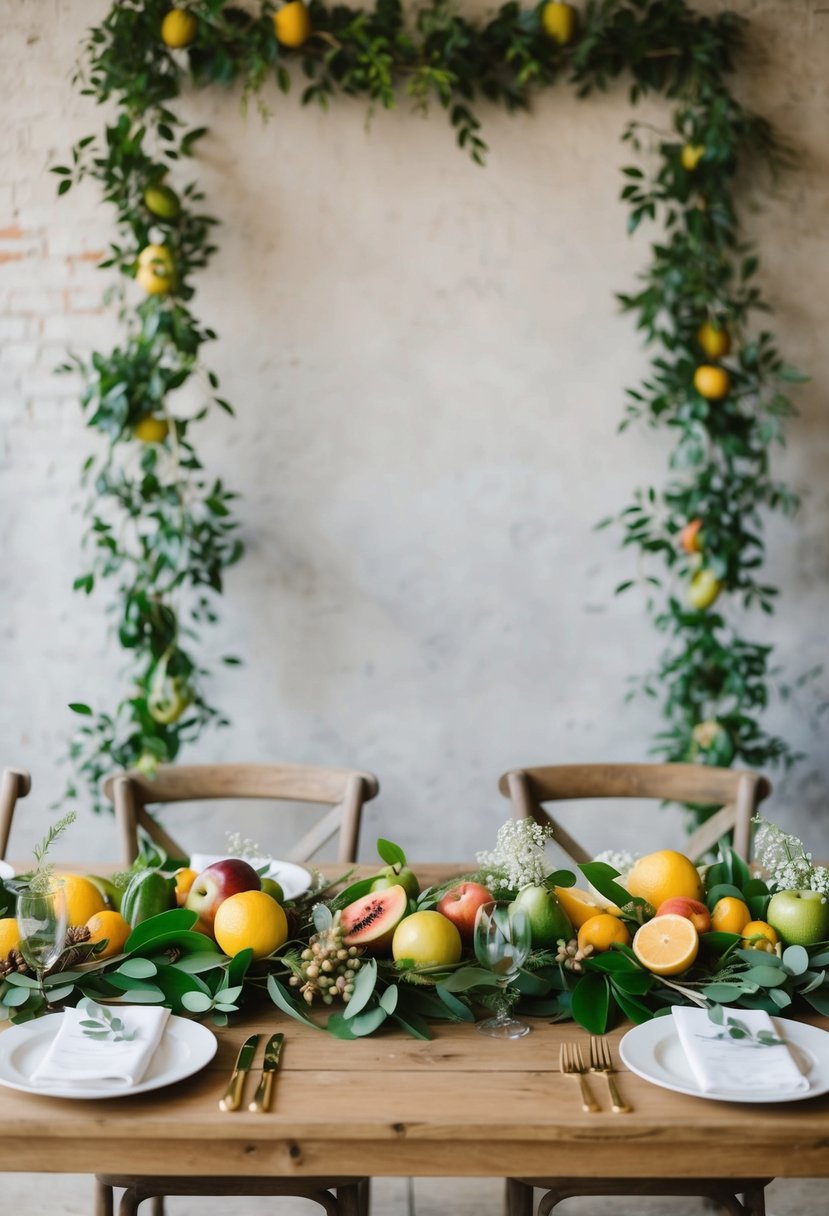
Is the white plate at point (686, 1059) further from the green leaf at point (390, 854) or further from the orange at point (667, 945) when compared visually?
the green leaf at point (390, 854)

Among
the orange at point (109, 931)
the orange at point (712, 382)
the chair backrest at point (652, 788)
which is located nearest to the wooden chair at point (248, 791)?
the chair backrest at point (652, 788)

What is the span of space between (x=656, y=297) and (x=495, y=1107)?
2.23 meters

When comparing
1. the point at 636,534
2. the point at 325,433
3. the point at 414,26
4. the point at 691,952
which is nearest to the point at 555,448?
the point at 636,534

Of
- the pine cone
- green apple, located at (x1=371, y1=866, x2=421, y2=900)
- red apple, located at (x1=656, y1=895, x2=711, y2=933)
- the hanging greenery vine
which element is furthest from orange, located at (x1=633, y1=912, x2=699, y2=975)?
the hanging greenery vine

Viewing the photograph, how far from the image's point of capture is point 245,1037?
1.33 m

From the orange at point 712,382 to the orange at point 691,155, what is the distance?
50 cm

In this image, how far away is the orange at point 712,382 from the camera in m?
2.80

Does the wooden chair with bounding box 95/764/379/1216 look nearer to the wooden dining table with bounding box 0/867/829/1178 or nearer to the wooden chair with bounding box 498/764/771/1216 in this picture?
the wooden chair with bounding box 498/764/771/1216

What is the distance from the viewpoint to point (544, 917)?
1.42 metres

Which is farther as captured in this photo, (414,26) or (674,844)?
(674,844)

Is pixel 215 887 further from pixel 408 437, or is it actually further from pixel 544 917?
pixel 408 437

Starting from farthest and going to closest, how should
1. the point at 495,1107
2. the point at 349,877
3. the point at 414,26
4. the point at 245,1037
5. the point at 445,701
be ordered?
the point at 445,701, the point at 414,26, the point at 349,877, the point at 245,1037, the point at 495,1107

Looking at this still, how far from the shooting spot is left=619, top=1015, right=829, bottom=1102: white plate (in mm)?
1164

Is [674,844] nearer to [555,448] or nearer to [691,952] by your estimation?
[555,448]
